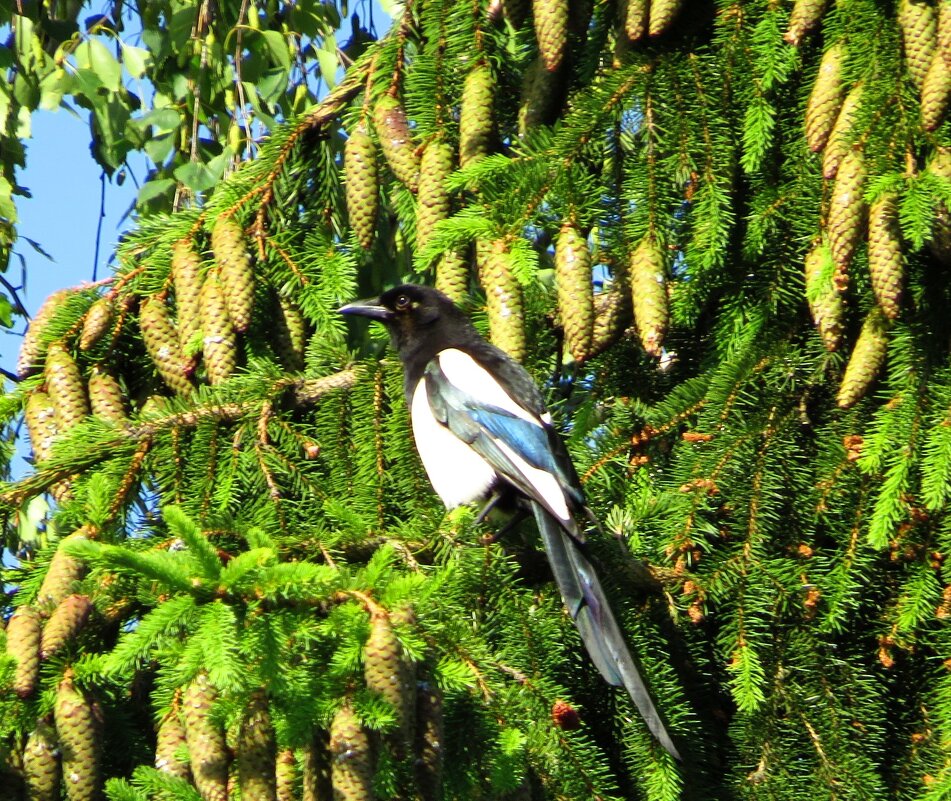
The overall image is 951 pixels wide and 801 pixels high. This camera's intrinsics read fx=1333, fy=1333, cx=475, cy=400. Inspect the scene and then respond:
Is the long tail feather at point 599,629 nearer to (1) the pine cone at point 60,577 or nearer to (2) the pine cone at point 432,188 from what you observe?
(2) the pine cone at point 432,188

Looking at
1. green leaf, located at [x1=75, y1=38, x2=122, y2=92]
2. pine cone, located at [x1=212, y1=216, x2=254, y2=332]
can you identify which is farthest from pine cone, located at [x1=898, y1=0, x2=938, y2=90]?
green leaf, located at [x1=75, y1=38, x2=122, y2=92]

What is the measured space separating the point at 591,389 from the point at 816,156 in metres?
0.65

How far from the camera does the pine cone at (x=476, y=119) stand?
250cm

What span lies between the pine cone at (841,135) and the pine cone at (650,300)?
0.31m

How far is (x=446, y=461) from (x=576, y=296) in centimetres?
56

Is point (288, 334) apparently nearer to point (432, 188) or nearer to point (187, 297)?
point (187, 297)

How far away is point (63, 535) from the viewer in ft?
7.18

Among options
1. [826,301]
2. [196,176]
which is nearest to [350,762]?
[826,301]

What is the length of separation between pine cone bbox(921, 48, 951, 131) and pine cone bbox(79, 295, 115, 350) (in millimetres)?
1460

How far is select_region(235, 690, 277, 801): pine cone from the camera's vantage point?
4.83 feet

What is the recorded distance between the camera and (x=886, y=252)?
2.01 metres

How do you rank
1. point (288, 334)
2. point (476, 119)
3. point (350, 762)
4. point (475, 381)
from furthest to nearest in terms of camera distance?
point (475, 381) < point (288, 334) < point (476, 119) < point (350, 762)

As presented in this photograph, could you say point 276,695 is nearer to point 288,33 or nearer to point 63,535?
point 63,535

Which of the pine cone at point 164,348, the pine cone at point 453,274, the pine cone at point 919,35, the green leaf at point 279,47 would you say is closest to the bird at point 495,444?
the pine cone at point 453,274
